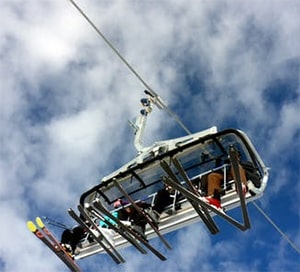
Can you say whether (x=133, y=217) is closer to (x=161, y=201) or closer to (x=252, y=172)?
(x=161, y=201)

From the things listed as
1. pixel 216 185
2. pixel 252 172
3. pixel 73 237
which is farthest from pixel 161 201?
pixel 73 237

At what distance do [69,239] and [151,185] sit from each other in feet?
7.09

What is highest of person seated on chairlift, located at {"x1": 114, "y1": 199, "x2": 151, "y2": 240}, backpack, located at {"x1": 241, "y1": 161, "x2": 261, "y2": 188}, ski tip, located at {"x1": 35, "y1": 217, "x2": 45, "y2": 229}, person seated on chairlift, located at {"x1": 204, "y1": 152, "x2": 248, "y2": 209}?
ski tip, located at {"x1": 35, "y1": 217, "x2": 45, "y2": 229}

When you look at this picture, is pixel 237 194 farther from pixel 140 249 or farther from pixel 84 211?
pixel 84 211

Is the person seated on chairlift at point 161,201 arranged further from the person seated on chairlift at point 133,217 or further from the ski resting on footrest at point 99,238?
the ski resting on footrest at point 99,238

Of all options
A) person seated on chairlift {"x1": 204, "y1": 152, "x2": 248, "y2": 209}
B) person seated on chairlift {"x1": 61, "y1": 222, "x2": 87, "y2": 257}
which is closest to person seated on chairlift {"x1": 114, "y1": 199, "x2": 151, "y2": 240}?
person seated on chairlift {"x1": 61, "y1": 222, "x2": 87, "y2": 257}

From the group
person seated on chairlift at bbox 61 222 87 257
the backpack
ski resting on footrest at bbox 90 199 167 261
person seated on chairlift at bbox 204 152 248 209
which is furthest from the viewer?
person seated on chairlift at bbox 61 222 87 257

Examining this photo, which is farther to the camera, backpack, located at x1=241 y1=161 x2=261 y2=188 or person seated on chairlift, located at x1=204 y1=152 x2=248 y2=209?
backpack, located at x1=241 y1=161 x2=261 y2=188

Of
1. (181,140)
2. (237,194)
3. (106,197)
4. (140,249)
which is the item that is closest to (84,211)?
(106,197)

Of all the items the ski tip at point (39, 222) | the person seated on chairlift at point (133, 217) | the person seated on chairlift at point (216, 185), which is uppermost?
the ski tip at point (39, 222)

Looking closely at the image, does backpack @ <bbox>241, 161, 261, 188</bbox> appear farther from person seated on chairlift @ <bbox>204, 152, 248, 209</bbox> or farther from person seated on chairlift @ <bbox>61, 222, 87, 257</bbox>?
person seated on chairlift @ <bbox>61, 222, 87, 257</bbox>

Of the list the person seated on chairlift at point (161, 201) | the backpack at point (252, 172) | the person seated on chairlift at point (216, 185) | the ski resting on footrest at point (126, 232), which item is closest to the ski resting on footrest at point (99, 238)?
the ski resting on footrest at point (126, 232)

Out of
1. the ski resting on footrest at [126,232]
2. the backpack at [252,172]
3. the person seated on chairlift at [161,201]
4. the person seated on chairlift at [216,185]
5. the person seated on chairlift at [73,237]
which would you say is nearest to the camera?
the person seated on chairlift at [216,185]

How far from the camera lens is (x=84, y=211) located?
10070 mm
